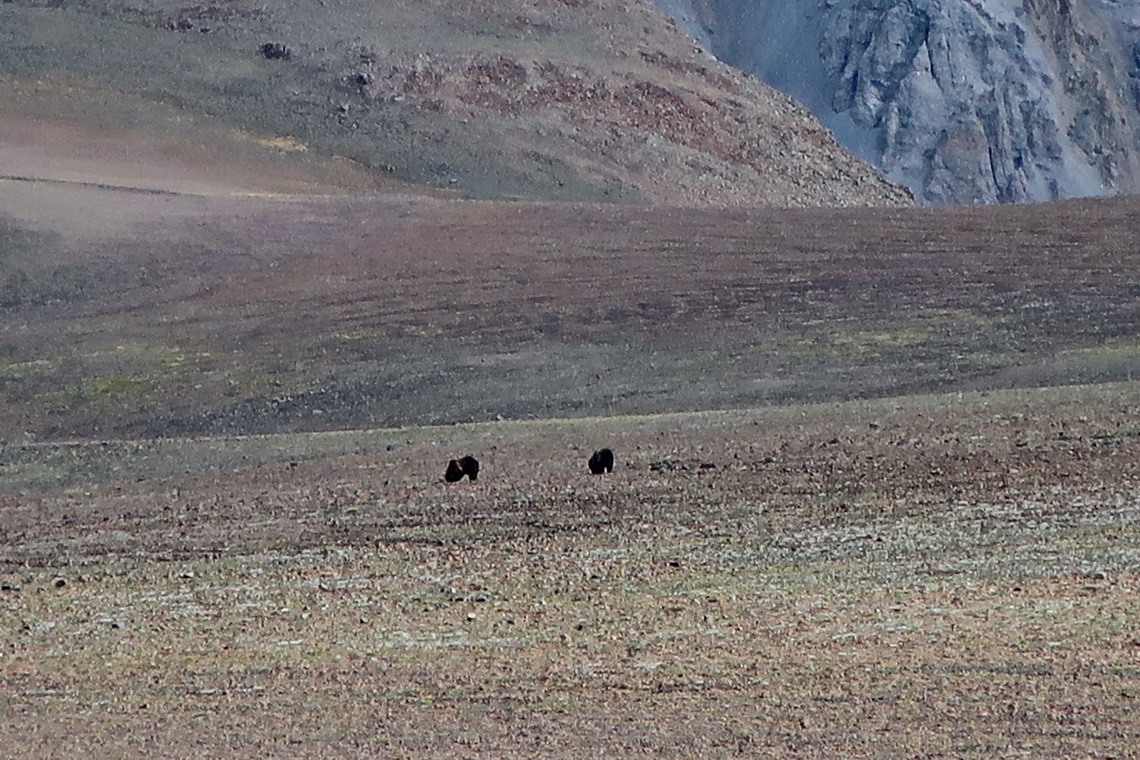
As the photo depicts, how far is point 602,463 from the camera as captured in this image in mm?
16656

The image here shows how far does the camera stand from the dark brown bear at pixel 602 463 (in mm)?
16656

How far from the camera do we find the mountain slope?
44.5 m

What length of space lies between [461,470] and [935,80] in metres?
71.5

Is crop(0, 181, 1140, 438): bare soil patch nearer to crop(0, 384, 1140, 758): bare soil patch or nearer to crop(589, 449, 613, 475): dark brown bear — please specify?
crop(0, 384, 1140, 758): bare soil patch

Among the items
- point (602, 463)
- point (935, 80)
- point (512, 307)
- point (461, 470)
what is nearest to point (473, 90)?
point (512, 307)

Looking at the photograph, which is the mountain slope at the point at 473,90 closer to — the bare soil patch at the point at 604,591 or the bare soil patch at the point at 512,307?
the bare soil patch at the point at 512,307

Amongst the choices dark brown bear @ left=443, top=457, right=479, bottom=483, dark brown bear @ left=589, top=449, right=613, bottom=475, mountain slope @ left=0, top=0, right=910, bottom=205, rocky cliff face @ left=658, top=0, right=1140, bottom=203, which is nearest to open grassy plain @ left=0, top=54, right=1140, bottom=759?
dark brown bear @ left=443, top=457, right=479, bottom=483

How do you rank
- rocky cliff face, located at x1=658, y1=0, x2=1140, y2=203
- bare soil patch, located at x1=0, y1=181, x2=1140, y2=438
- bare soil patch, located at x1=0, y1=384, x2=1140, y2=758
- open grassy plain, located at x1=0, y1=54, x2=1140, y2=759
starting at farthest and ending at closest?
rocky cliff face, located at x1=658, y1=0, x2=1140, y2=203
bare soil patch, located at x1=0, y1=181, x2=1140, y2=438
open grassy plain, located at x1=0, y1=54, x2=1140, y2=759
bare soil patch, located at x1=0, y1=384, x2=1140, y2=758

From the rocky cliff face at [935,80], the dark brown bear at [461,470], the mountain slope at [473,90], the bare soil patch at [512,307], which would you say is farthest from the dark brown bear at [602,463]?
the rocky cliff face at [935,80]

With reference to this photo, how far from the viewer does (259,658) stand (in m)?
10.7

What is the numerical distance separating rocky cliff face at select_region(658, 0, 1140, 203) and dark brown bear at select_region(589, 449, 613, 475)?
67.6 metres

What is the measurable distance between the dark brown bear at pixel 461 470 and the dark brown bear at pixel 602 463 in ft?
3.58

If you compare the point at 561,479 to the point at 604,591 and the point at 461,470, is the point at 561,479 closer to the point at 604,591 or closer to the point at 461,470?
the point at 461,470

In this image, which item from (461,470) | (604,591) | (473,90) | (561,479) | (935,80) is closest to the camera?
(604,591)
